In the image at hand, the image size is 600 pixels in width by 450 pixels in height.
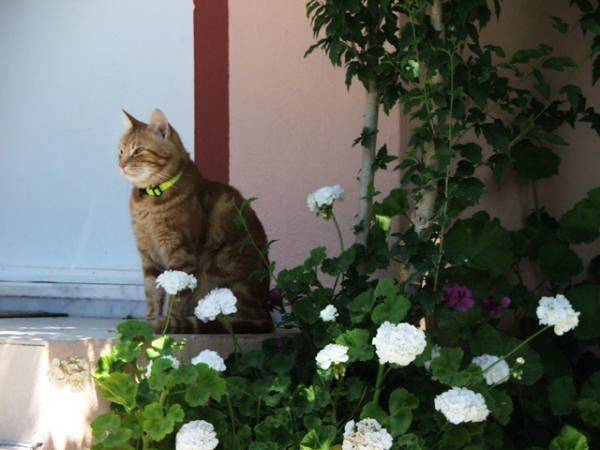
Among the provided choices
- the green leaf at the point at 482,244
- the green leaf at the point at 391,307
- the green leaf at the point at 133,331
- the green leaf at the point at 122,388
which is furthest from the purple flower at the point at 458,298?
the green leaf at the point at 122,388

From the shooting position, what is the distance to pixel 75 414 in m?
3.92

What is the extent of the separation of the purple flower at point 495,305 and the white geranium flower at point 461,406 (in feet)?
2.99

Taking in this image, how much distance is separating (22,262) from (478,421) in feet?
10.8

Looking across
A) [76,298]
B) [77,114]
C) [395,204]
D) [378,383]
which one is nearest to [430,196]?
[395,204]

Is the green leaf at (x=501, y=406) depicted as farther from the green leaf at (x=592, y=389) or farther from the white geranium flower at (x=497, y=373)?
the green leaf at (x=592, y=389)

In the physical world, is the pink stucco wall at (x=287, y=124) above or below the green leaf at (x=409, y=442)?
above

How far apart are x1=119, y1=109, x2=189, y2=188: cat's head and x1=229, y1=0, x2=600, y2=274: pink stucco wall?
0.64m

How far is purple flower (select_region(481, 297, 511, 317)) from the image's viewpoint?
175 inches

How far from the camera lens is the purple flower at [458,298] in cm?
416

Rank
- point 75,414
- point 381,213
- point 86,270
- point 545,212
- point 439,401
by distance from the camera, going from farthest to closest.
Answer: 1. point 86,270
2. point 545,212
3. point 381,213
4. point 75,414
5. point 439,401

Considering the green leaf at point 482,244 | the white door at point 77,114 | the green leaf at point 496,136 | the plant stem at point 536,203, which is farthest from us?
the white door at point 77,114

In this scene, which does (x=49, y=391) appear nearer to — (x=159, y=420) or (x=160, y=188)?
(x=159, y=420)

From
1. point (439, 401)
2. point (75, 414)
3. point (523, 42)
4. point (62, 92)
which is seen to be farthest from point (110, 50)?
point (439, 401)

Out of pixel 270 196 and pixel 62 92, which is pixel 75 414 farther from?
pixel 62 92
